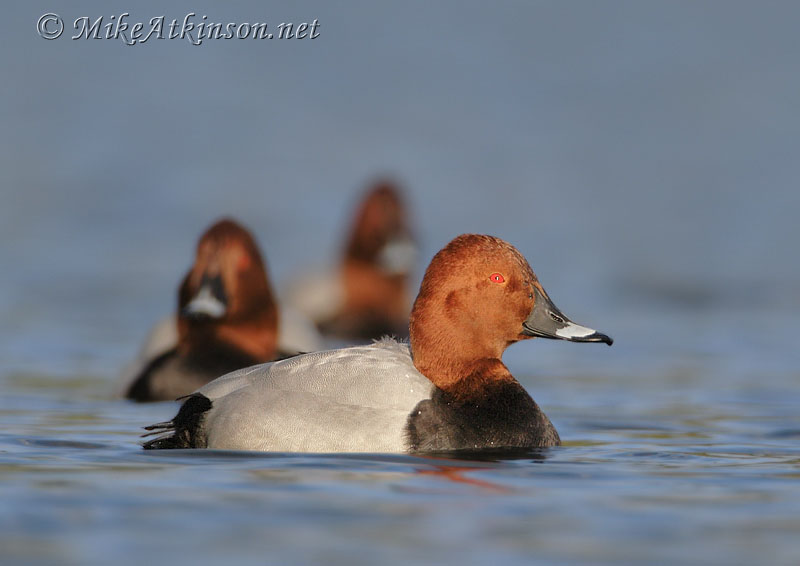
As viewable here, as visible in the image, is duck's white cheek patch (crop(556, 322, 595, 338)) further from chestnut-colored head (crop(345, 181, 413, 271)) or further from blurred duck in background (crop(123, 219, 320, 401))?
chestnut-colored head (crop(345, 181, 413, 271))

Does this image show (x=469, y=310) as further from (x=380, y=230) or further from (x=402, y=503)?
(x=380, y=230)

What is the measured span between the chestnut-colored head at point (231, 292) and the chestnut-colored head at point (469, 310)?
2.64 metres

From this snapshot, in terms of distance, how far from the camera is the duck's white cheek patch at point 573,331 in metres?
7.16

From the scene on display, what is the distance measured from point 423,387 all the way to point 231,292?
3084 millimetres

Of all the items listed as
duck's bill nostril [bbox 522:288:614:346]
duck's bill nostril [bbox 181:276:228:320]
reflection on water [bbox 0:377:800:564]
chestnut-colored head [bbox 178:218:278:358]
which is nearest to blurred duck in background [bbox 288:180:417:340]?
chestnut-colored head [bbox 178:218:278:358]

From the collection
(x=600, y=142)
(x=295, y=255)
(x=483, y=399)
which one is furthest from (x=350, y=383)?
(x=600, y=142)

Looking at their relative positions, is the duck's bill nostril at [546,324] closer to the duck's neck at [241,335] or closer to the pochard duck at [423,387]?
the pochard duck at [423,387]

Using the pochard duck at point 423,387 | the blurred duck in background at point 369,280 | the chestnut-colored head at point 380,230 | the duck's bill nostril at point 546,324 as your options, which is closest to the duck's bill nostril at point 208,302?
the pochard duck at point 423,387

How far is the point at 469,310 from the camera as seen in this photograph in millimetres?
7066

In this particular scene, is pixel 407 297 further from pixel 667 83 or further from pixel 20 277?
pixel 667 83

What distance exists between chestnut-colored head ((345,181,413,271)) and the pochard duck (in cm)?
658

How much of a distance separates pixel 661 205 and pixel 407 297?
26.1ft

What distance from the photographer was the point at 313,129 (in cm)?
2414

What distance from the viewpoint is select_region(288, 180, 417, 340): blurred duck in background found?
13445 mm
